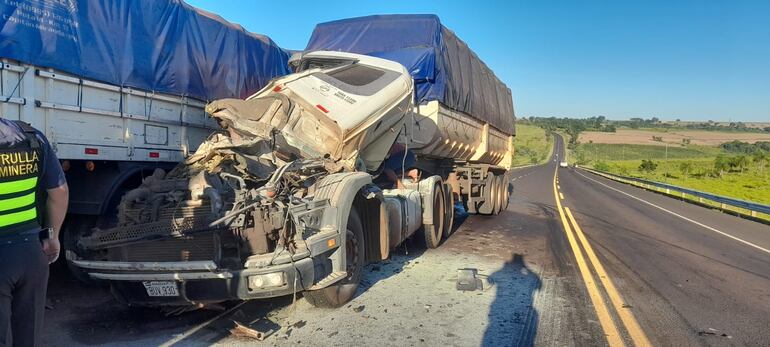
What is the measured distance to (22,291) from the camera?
2682mm

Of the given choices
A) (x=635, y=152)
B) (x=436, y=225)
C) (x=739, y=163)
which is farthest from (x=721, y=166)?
(x=635, y=152)

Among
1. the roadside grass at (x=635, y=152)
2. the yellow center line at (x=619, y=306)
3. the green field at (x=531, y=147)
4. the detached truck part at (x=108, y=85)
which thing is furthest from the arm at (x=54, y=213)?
the roadside grass at (x=635, y=152)

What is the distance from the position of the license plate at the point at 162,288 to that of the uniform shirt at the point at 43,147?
5.15 feet

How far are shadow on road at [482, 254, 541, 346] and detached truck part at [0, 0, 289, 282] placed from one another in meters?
3.87

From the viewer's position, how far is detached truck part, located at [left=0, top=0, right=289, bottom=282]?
481 cm

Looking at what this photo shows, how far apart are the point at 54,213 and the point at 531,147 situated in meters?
128

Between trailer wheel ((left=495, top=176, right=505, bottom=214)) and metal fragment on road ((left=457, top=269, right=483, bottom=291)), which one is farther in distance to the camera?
trailer wheel ((left=495, top=176, right=505, bottom=214))

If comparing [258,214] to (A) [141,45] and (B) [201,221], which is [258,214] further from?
(A) [141,45]

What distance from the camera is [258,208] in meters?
4.45

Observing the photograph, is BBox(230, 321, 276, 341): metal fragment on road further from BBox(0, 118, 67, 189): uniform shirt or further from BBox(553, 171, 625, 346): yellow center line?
BBox(553, 171, 625, 346): yellow center line

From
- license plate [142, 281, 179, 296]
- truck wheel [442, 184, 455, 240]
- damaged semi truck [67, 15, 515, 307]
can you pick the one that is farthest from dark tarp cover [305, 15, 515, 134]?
license plate [142, 281, 179, 296]

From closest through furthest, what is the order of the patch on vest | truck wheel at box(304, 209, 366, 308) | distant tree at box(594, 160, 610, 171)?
the patch on vest, truck wheel at box(304, 209, 366, 308), distant tree at box(594, 160, 610, 171)

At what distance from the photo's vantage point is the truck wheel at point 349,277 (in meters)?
5.39

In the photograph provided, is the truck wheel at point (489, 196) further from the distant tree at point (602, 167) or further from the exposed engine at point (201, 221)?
the distant tree at point (602, 167)
